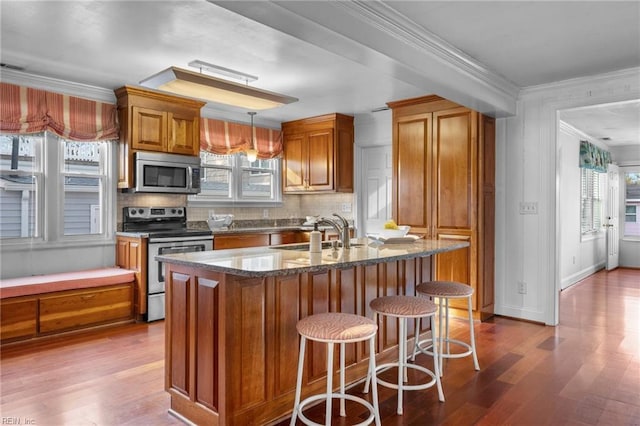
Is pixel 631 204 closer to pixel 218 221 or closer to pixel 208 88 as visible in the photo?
pixel 218 221

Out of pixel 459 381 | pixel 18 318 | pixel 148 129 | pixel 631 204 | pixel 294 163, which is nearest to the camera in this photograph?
pixel 459 381

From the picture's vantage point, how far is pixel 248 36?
3.25 metres

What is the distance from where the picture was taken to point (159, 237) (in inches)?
179

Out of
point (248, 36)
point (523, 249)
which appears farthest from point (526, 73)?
point (248, 36)

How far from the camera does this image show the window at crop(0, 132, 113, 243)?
13.9ft

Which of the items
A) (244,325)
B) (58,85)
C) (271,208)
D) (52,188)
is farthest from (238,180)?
(244,325)

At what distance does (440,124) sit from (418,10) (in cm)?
217

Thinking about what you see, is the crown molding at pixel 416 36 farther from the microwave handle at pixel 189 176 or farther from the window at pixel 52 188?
the window at pixel 52 188

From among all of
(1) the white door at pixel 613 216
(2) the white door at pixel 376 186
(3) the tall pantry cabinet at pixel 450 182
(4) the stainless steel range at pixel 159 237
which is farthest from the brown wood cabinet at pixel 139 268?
(1) the white door at pixel 613 216

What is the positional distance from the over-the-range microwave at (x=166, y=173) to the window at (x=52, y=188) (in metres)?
0.48

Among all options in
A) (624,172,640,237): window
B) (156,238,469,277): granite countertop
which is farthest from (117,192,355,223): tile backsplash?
(624,172,640,237): window

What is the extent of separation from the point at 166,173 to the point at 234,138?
1.35 m

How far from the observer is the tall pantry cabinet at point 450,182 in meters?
4.57

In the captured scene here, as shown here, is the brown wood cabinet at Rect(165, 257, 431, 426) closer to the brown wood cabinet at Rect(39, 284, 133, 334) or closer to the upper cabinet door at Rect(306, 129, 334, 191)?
the brown wood cabinet at Rect(39, 284, 133, 334)
